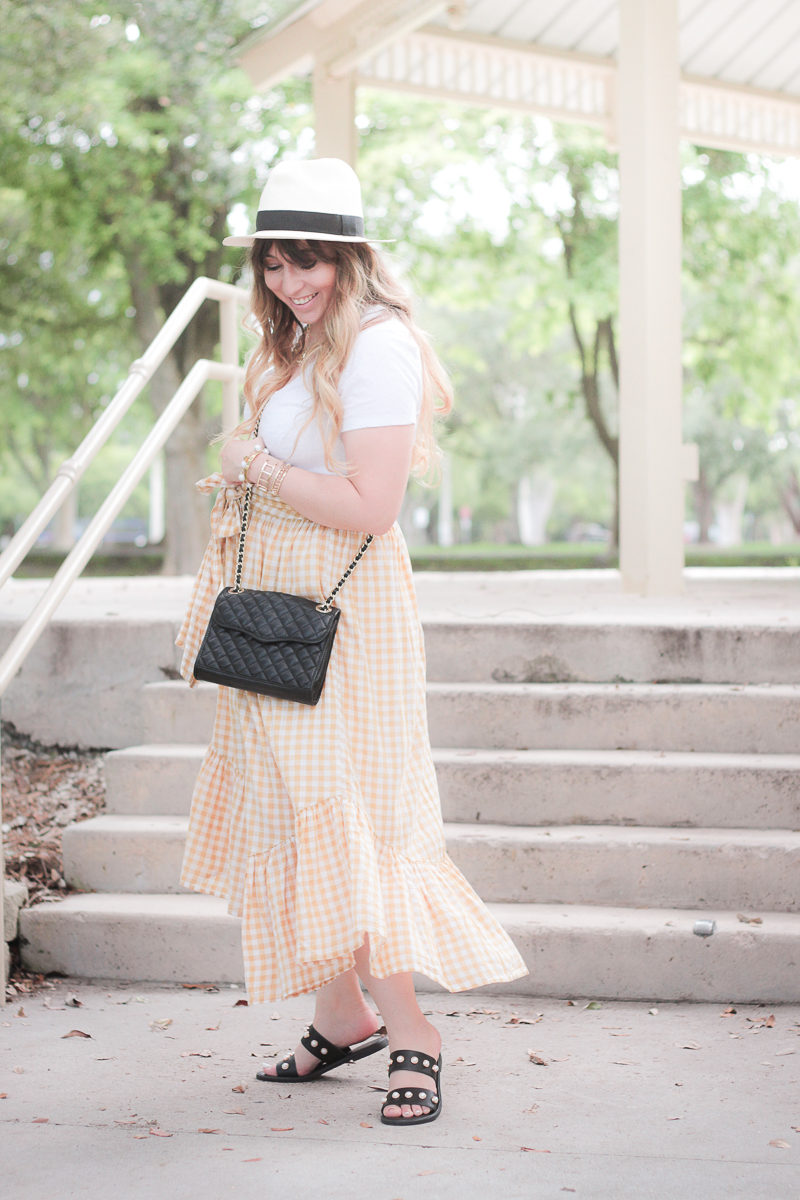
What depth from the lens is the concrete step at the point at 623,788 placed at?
152 inches

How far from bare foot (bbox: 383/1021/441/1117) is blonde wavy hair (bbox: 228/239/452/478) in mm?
1205

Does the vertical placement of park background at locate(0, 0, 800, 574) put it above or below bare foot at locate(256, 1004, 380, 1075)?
above

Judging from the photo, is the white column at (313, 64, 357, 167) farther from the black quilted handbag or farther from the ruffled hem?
the ruffled hem

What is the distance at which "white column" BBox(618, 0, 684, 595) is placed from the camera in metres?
6.15

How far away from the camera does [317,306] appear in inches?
108

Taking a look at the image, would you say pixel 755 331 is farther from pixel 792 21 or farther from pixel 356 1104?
pixel 356 1104

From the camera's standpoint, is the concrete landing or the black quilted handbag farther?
the concrete landing

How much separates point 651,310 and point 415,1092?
14.2 feet

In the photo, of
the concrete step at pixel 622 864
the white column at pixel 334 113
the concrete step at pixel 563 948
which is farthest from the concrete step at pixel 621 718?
the white column at pixel 334 113

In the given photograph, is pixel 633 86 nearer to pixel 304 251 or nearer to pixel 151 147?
pixel 304 251

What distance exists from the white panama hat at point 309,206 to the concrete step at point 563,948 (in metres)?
1.90

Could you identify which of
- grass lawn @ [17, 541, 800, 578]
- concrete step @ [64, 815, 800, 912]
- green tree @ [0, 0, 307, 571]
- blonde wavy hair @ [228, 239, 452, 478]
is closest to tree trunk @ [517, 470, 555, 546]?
grass lawn @ [17, 541, 800, 578]

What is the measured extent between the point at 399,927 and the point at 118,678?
243cm

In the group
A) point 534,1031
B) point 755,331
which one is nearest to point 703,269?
point 755,331
